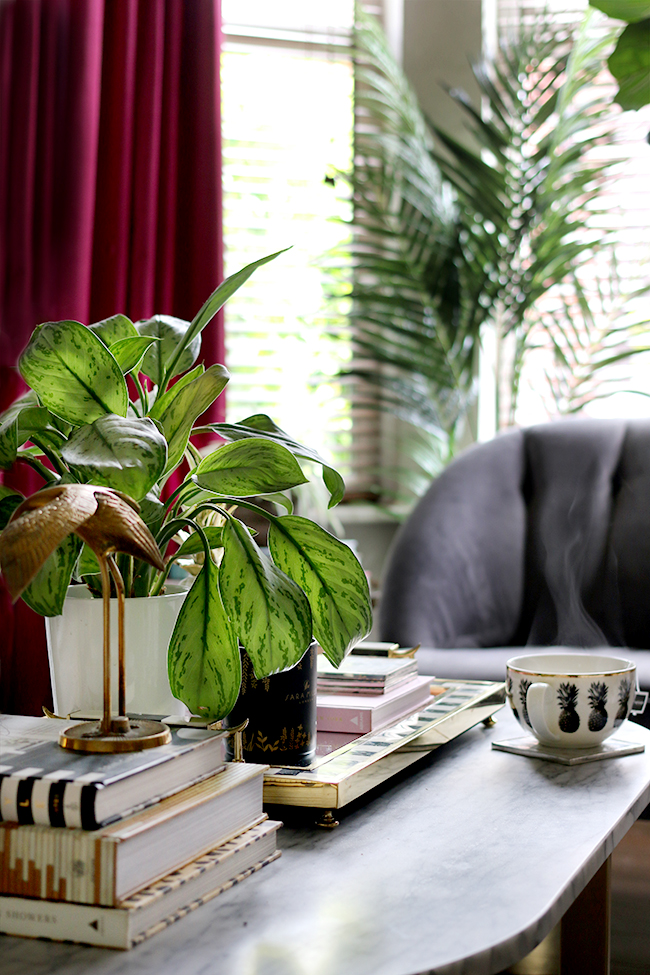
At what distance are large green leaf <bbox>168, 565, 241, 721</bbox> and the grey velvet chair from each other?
1151 millimetres

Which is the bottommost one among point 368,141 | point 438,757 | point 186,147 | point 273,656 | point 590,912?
point 590,912

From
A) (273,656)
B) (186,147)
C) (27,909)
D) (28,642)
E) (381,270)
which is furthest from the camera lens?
(381,270)

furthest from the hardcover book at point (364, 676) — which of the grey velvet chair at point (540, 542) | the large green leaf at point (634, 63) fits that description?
the large green leaf at point (634, 63)

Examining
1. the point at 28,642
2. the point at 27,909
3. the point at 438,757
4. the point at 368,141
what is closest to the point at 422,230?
the point at 368,141

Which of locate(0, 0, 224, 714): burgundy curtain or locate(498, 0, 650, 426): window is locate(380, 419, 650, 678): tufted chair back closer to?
locate(498, 0, 650, 426): window

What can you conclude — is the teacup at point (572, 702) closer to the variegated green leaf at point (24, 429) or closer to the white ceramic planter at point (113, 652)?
the white ceramic planter at point (113, 652)

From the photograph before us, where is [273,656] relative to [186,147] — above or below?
below

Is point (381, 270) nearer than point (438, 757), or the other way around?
point (438, 757)

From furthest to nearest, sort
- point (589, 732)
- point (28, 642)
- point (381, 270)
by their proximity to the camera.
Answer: point (381, 270)
point (28, 642)
point (589, 732)

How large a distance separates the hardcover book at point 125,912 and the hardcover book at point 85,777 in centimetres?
5

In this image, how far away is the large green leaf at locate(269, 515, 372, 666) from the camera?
805 millimetres

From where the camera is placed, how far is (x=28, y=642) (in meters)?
1.79

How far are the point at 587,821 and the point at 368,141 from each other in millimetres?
2356

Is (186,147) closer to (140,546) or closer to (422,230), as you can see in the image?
(422,230)
